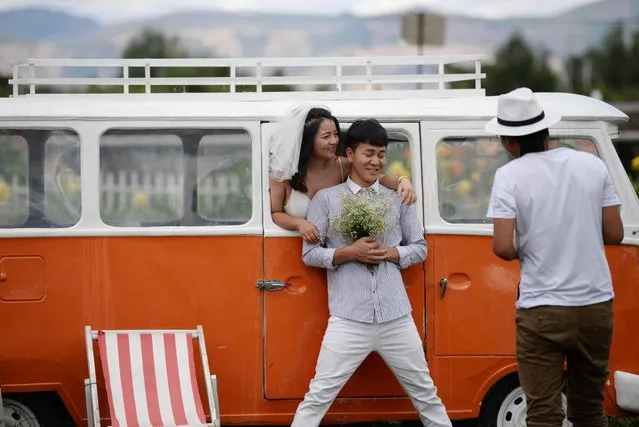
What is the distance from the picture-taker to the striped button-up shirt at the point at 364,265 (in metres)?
6.49

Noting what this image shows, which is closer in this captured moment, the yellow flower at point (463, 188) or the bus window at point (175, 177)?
the bus window at point (175, 177)

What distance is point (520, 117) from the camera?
5.63 metres

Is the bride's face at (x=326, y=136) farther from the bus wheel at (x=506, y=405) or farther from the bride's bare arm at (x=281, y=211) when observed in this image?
the bus wheel at (x=506, y=405)

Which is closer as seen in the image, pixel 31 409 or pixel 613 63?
pixel 31 409

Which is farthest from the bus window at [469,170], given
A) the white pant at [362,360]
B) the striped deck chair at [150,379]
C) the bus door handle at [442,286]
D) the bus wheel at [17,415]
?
the bus wheel at [17,415]

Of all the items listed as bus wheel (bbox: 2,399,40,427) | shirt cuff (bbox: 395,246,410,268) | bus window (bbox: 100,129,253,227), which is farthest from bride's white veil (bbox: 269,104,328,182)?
bus wheel (bbox: 2,399,40,427)

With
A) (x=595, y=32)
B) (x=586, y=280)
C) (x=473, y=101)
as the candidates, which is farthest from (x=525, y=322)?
(x=595, y=32)

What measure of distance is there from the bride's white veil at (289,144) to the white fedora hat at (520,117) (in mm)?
1376

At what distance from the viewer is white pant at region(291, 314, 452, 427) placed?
6461 mm

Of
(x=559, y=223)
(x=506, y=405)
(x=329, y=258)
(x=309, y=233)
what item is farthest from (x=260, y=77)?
(x=506, y=405)

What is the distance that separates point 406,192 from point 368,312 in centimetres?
77

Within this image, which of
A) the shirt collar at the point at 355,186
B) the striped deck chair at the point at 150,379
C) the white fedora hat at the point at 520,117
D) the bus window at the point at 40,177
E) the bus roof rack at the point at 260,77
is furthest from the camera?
the bus roof rack at the point at 260,77

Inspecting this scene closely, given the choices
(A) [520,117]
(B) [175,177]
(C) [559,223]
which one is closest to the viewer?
(C) [559,223]

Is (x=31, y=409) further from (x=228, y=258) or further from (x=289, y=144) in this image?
(x=289, y=144)
